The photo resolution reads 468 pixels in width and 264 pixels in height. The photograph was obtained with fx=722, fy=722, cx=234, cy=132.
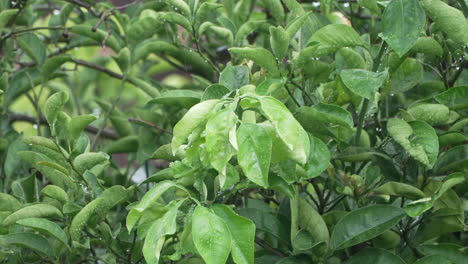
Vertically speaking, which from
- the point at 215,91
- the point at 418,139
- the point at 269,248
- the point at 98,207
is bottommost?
the point at 269,248

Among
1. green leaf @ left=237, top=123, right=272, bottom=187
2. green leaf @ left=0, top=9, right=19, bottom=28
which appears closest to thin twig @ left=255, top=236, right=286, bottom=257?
green leaf @ left=237, top=123, right=272, bottom=187

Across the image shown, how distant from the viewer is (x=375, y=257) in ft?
3.71

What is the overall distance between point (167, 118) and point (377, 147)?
20.8 inches

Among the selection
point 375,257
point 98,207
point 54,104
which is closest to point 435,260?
point 375,257

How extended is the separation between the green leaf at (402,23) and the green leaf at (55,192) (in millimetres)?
580

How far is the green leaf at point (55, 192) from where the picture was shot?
1.19m

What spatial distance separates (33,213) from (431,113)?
0.67 m

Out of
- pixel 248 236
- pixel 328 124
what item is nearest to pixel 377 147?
pixel 328 124

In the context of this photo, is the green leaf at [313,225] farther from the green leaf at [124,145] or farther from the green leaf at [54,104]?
the green leaf at [124,145]

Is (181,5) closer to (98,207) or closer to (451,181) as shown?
(98,207)

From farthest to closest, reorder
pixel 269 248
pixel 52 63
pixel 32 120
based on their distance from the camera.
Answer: pixel 32 120, pixel 52 63, pixel 269 248

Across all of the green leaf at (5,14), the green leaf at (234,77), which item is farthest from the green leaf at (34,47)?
the green leaf at (234,77)

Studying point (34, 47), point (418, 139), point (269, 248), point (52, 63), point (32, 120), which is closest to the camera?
point (418, 139)

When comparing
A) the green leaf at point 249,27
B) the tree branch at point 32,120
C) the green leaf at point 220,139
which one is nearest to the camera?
the green leaf at point 220,139
